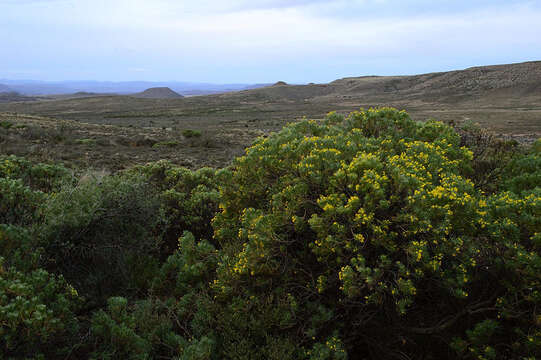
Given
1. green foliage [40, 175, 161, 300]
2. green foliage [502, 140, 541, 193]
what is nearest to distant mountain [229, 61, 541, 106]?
green foliage [502, 140, 541, 193]

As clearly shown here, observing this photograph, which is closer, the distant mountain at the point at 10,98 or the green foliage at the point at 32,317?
the green foliage at the point at 32,317

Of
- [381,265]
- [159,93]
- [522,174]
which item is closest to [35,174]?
[381,265]

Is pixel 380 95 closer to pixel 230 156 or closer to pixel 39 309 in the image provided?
pixel 230 156

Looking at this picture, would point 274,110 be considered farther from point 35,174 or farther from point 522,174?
point 522,174

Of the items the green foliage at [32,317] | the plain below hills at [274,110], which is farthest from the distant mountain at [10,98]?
the green foliage at [32,317]

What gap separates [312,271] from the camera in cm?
571

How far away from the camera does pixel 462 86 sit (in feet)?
250

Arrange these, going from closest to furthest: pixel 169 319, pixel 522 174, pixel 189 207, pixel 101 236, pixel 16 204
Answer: pixel 169 319
pixel 16 204
pixel 101 236
pixel 522 174
pixel 189 207

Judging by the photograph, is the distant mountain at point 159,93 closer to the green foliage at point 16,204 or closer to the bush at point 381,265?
the green foliage at point 16,204

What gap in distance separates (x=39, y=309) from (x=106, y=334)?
116cm

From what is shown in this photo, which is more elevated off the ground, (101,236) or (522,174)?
(522,174)

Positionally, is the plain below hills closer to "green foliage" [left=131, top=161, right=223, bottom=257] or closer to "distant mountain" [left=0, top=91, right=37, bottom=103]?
"green foliage" [left=131, top=161, right=223, bottom=257]

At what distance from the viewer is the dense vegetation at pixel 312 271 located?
15.2 ft

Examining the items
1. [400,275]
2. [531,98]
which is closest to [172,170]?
[400,275]
